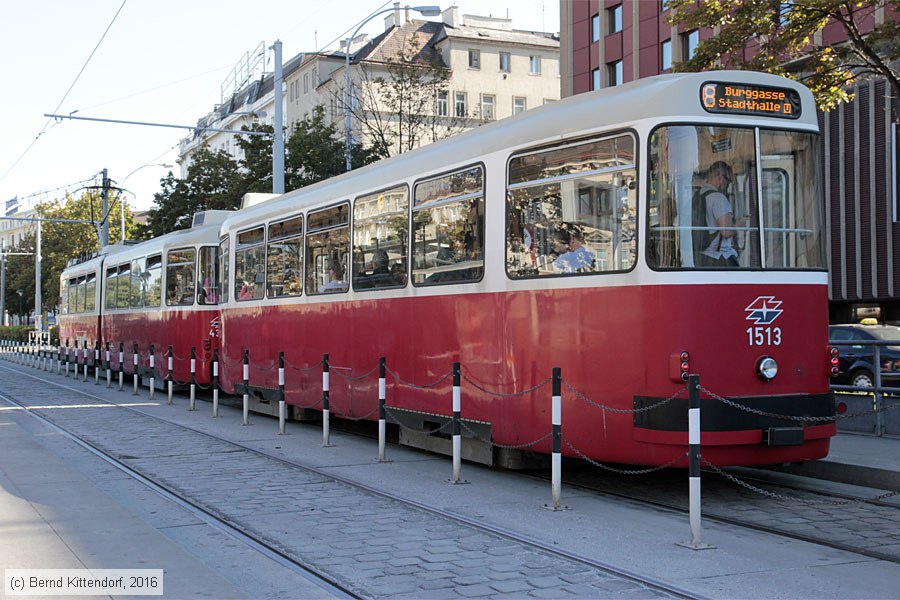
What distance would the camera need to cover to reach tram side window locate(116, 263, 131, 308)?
26.0 metres

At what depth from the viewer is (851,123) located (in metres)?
32.8

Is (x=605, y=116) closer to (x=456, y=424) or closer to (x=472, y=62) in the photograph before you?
(x=456, y=424)

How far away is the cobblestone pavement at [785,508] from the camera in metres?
7.42

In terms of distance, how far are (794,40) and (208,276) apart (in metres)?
11.9

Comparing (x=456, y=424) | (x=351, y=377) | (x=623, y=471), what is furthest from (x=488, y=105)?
(x=623, y=471)

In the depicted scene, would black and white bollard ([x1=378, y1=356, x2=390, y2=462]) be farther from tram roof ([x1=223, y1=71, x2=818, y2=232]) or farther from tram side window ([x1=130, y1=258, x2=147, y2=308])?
tram side window ([x1=130, y1=258, x2=147, y2=308])

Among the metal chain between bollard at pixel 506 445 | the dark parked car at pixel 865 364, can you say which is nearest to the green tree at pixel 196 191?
the dark parked car at pixel 865 364

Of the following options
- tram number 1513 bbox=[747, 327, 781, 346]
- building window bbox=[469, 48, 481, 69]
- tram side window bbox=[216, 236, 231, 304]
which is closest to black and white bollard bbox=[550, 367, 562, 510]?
tram number 1513 bbox=[747, 327, 781, 346]

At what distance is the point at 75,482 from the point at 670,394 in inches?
225

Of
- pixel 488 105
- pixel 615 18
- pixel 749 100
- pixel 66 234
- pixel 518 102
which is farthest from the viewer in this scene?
pixel 66 234

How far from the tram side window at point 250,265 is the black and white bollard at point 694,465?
10231 mm

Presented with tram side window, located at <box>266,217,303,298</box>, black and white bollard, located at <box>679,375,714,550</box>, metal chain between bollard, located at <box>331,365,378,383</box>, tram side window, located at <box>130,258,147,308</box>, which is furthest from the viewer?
tram side window, located at <box>130,258,147,308</box>

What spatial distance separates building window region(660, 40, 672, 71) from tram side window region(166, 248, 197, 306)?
2276 centimetres

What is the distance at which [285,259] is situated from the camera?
15.4m
